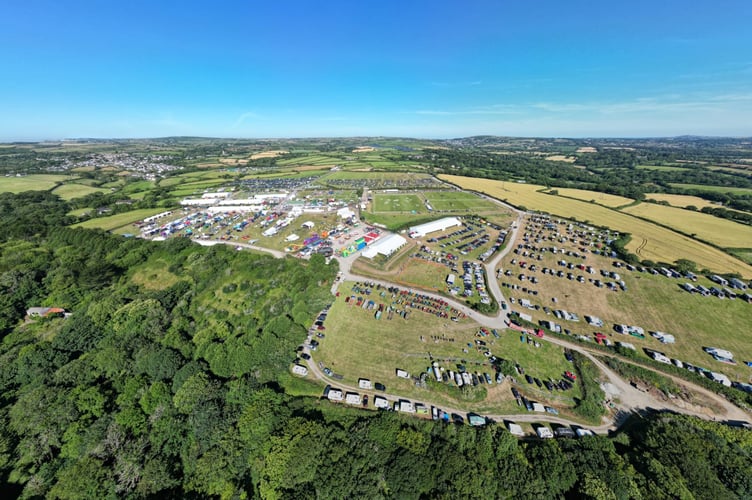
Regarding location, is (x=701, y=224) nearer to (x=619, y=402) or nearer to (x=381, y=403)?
(x=619, y=402)

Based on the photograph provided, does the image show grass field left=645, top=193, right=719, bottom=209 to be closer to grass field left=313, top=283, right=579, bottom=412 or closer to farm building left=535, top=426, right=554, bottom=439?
grass field left=313, top=283, right=579, bottom=412

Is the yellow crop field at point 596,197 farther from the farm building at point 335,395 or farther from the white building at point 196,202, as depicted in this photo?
the white building at point 196,202

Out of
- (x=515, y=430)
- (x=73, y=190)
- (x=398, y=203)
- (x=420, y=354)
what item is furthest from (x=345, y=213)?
(x=73, y=190)

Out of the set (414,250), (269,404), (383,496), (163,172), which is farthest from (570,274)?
(163,172)

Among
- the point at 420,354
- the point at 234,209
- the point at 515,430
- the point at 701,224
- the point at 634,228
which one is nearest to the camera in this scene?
the point at 515,430

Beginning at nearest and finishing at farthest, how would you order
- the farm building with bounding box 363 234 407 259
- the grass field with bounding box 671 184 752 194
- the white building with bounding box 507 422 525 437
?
1. the white building with bounding box 507 422 525 437
2. the farm building with bounding box 363 234 407 259
3. the grass field with bounding box 671 184 752 194

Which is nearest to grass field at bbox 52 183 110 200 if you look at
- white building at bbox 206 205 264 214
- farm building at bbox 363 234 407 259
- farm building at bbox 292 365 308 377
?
white building at bbox 206 205 264 214

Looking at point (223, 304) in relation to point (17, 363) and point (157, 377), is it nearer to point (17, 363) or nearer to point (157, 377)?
point (157, 377)
